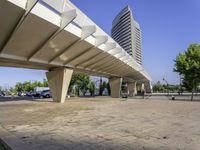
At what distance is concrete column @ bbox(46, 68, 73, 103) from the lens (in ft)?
90.9

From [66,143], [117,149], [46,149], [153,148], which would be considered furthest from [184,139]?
[46,149]

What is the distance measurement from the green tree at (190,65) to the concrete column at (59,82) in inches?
633

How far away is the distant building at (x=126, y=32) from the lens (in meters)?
138

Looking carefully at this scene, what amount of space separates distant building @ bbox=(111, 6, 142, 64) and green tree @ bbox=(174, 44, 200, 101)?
103631 millimetres

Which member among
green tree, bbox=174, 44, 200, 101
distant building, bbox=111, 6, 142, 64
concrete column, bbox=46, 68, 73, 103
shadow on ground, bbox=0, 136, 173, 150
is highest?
distant building, bbox=111, 6, 142, 64

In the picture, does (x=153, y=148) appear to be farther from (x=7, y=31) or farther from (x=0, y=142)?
(x=7, y=31)

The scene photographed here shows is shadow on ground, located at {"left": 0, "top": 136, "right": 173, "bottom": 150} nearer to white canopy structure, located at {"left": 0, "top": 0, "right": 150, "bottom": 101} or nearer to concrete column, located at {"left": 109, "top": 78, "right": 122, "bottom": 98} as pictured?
white canopy structure, located at {"left": 0, "top": 0, "right": 150, "bottom": 101}

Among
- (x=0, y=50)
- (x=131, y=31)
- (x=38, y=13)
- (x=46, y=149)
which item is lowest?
(x=46, y=149)

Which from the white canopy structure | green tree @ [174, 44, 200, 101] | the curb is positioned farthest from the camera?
green tree @ [174, 44, 200, 101]

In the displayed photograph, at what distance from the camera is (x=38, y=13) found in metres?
13.8

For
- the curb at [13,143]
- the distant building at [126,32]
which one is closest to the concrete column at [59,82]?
the curb at [13,143]

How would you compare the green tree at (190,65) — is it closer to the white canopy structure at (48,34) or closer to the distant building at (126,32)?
the white canopy structure at (48,34)

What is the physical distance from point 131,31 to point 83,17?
126349 mm

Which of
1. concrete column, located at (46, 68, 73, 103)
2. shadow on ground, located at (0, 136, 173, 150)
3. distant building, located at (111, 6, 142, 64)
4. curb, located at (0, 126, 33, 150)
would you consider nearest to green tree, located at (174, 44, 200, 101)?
concrete column, located at (46, 68, 73, 103)
